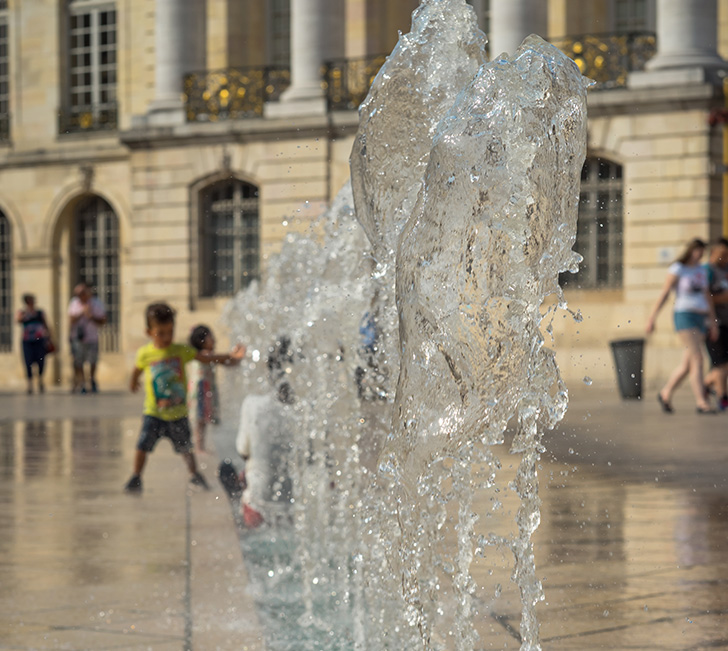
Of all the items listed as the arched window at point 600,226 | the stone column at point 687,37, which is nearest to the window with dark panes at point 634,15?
the stone column at point 687,37

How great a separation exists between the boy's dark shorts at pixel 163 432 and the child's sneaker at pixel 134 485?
17 cm

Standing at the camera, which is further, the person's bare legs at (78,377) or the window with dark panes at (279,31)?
the window with dark panes at (279,31)

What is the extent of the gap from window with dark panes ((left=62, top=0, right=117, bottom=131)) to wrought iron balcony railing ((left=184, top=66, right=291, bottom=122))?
340cm

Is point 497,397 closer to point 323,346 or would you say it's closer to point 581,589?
point 581,589

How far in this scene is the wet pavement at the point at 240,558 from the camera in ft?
15.8

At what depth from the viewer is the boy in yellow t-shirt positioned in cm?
894

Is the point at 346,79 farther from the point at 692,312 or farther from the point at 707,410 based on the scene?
the point at 707,410

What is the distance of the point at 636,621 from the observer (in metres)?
4.84

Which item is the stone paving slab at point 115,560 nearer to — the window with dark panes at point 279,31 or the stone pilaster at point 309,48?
the stone pilaster at point 309,48

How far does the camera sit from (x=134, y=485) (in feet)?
29.1

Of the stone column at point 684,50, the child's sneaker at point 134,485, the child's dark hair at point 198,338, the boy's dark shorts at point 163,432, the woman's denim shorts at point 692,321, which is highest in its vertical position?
the stone column at point 684,50

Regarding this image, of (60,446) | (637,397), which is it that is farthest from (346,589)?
(637,397)

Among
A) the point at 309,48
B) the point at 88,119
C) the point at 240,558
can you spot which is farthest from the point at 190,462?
the point at 88,119

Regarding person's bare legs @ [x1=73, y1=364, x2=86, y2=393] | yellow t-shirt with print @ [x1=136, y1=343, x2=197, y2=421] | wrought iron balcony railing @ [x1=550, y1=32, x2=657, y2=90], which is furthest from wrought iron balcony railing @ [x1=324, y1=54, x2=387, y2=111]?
yellow t-shirt with print @ [x1=136, y1=343, x2=197, y2=421]
